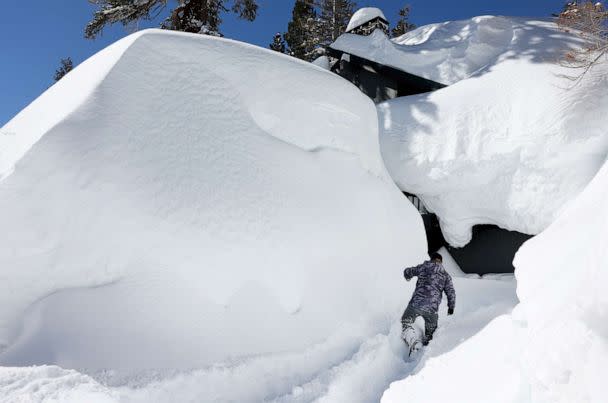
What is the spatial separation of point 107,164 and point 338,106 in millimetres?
3403

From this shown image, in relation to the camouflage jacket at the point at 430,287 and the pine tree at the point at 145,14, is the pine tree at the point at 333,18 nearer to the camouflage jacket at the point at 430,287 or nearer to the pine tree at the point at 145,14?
the pine tree at the point at 145,14

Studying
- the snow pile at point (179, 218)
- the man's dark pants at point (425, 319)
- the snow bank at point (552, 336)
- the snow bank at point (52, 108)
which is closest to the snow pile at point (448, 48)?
the snow pile at point (179, 218)

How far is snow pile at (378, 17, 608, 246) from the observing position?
692 cm

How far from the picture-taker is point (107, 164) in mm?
3238

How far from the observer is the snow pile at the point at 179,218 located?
2.94m

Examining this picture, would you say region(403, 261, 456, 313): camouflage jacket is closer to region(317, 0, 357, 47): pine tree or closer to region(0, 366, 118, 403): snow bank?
region(0, 366, 118, 403): snow bank

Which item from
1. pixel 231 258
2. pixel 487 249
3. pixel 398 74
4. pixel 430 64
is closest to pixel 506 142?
pixel 487 249

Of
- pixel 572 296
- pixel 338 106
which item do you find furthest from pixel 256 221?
pixel 572 296

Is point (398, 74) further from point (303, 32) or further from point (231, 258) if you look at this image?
point (303, 32)

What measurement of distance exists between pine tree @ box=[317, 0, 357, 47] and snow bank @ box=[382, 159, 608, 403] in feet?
61.6

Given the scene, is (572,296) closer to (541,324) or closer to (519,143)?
(541,324)

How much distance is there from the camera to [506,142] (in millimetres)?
7488

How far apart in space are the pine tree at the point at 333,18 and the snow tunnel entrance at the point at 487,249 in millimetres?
13468

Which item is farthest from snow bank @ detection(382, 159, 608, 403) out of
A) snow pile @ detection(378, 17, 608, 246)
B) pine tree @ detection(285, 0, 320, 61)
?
pine tree @ detection(285, 0, 320, 61)
